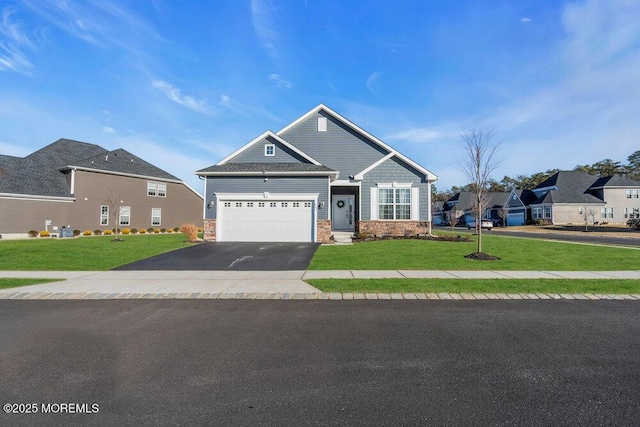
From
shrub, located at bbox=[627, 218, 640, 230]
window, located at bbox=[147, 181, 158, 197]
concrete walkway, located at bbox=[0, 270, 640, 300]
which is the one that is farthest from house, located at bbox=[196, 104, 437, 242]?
shrub, located at bbox=[627, 218, 640, 230]

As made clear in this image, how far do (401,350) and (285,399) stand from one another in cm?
177

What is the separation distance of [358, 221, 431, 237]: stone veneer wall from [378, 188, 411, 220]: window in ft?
1.38

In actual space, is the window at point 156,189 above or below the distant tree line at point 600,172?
below

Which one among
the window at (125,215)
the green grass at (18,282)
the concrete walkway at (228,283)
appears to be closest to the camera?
the concrete walkway at (228,283)

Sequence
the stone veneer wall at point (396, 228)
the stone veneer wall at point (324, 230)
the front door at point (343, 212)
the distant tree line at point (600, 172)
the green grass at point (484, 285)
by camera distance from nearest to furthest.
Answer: the green grass at point (484, 285), the stone veneer wall at point (324, 230), the stone veneer wall at point (396, 228), the front door at point (343, 212), the distant tree line at point (600, 172)

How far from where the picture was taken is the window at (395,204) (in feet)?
67.8

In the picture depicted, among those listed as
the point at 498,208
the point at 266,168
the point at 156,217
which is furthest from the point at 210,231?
the point at 498,208

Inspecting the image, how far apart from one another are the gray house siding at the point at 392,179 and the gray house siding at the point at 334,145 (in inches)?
97.4

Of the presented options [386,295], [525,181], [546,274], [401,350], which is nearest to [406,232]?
[546,274]

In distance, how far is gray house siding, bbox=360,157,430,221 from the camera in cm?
2069

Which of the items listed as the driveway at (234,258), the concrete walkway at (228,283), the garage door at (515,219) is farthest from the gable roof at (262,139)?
the garage door at (515,219)

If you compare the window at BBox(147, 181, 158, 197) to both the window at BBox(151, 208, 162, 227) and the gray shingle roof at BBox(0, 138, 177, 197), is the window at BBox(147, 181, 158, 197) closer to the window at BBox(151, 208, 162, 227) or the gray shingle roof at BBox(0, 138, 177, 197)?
the gray shingle roof at BBox(0, 138, 177, 197)

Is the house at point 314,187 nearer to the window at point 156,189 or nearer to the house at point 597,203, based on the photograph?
the window at point 156,189

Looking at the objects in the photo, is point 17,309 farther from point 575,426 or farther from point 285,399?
point 575,426
